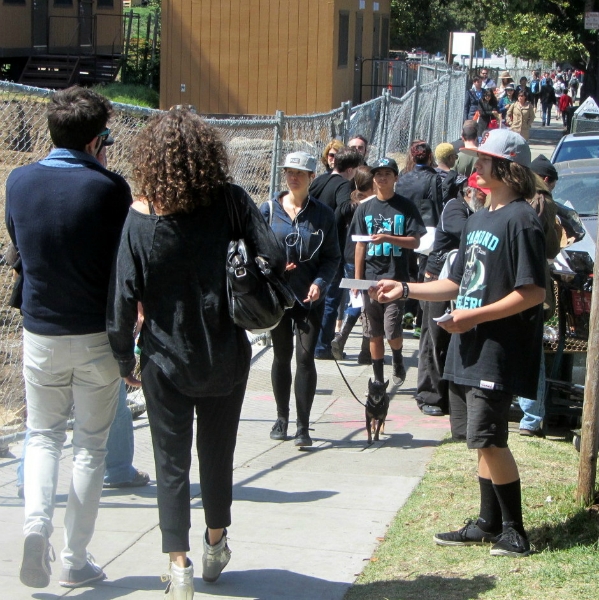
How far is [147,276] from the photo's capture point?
3494mm

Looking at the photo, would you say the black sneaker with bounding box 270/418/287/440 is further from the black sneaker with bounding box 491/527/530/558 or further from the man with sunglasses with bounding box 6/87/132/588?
the man with sunglasses with bounding box 6/87/132/588

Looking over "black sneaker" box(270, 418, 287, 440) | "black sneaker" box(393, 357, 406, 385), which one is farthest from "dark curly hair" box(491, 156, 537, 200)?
"black sneaker" box(393, 357, 406, 385)

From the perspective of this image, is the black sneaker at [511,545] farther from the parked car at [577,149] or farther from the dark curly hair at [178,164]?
the parked car at [577,149]

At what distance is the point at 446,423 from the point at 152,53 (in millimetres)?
23973

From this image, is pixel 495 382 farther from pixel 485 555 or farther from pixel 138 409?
pixel 138 409

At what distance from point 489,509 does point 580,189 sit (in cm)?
804

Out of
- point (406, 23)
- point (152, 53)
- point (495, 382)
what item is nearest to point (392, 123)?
point (495, 382)

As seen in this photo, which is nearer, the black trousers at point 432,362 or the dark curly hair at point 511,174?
the dark curly hair at point 511,174

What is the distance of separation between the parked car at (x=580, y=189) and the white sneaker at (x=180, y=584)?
27.4ft

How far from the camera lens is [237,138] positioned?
33.7 ft

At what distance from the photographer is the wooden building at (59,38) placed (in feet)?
85.5

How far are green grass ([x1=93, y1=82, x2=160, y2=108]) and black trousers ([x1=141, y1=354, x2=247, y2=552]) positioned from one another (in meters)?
21.1

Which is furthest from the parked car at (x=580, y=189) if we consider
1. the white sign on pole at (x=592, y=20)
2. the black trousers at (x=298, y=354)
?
the white sign on pole at (x=592, y=20)

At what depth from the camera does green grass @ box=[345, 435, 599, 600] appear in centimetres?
382
